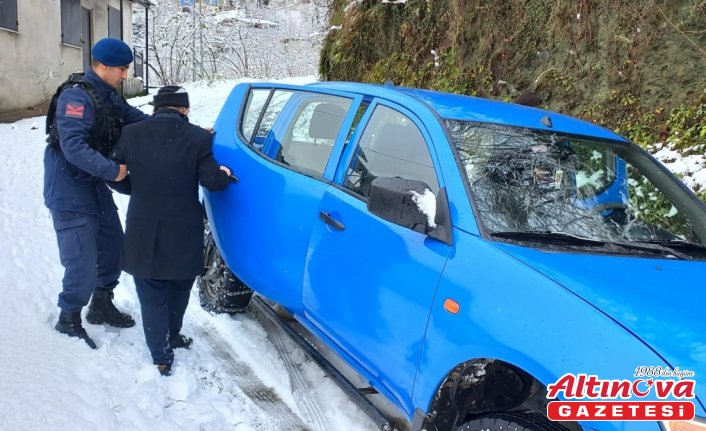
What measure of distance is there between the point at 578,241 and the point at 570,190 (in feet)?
1.24

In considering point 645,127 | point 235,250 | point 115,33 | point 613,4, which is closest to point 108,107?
point 235,250

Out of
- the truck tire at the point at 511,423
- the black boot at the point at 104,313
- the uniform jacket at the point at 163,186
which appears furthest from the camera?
the black boot at the point at 104,313

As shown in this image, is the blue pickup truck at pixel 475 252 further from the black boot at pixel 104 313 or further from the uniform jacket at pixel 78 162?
the black boot at pixel 104 313

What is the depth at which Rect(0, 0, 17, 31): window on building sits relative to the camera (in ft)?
35.4

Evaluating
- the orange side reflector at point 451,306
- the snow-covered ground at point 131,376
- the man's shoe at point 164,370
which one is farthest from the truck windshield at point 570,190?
the man's shoe at point 164,370

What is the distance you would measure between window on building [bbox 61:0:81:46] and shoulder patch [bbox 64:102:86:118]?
40.1ft

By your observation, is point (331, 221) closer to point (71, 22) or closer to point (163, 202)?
point (163, 202)

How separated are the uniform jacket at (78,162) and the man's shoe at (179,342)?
0.93 meters

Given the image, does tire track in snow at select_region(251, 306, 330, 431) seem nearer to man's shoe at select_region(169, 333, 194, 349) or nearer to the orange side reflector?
man's shoe at select_region(169, 333, 194, 349)

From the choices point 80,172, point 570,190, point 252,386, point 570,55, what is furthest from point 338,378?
point 570,55

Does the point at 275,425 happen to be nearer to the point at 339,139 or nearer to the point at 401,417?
the point at 401,417

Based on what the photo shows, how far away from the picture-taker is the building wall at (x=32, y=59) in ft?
37.2

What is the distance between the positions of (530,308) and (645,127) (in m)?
4.75

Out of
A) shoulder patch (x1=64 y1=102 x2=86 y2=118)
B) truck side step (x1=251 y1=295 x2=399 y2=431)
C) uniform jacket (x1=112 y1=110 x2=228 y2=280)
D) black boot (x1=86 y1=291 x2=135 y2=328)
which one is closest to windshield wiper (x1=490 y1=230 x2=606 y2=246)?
truck side step (x1=251 y1=295 x2=399 y2=431)
